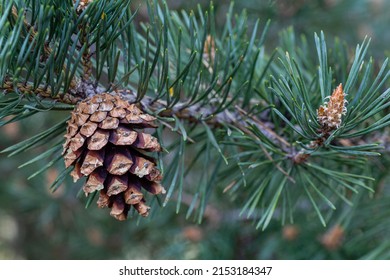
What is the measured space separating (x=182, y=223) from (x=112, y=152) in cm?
71

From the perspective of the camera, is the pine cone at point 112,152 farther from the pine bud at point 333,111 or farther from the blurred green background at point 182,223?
the blurred green background at point 182,223

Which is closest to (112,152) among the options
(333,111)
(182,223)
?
(333,111)

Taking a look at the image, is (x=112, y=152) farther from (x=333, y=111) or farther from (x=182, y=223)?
(x=182, y=223)

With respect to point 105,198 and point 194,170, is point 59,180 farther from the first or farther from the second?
point 194,170

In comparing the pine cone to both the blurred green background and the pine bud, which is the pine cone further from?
the blurred green background

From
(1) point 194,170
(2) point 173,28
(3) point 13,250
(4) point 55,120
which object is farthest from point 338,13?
(3) point 13,250

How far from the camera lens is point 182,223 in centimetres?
118

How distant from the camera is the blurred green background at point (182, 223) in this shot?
97cm

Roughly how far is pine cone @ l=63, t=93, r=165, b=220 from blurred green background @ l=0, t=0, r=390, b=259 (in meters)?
0.34

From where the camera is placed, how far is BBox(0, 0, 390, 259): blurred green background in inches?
38.3

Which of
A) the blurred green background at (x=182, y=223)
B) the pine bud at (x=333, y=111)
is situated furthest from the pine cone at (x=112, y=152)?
the blurred green background at (x=182, y=223)

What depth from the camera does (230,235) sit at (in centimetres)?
104

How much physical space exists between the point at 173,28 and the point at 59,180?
258 millimetres

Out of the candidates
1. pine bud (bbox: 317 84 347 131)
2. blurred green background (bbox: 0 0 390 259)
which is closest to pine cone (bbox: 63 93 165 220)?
pine bud (bbox: 317 84 347 131)
